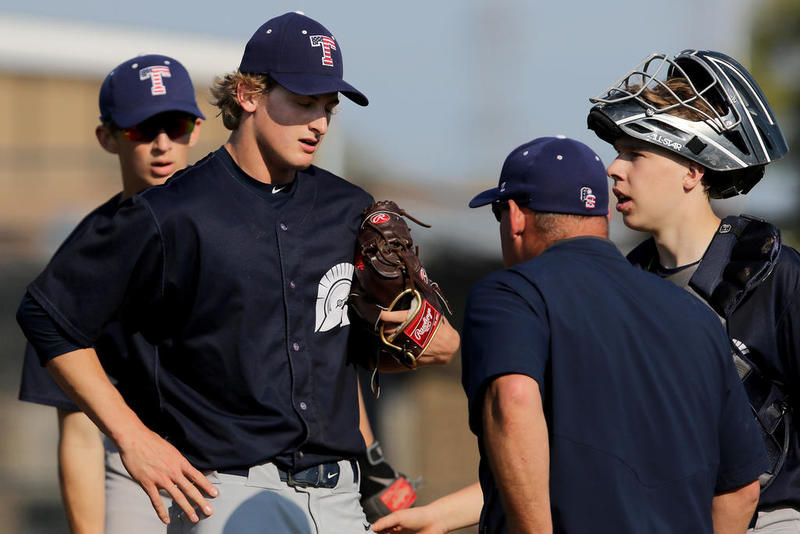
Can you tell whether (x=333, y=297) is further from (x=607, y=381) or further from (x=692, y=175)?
(x=692, y=175)

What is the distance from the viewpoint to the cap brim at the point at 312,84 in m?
3.81

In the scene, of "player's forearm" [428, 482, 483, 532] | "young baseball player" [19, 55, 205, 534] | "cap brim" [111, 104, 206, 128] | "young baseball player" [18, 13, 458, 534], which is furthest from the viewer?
"cap brim" [111, 104, 206, 128]

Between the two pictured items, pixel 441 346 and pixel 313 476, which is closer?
pixel 313 476

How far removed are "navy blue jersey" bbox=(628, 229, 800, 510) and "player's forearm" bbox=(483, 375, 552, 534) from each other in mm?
1111

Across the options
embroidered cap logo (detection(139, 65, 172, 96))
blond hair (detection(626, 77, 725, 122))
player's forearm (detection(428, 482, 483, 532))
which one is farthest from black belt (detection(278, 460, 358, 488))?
embroidered cap logo (detection(139, 65, 172, 96))

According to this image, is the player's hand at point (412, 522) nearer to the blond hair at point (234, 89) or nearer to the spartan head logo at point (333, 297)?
the spartan head logo at point (333, 297)

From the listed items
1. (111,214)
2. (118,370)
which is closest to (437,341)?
(118,370)

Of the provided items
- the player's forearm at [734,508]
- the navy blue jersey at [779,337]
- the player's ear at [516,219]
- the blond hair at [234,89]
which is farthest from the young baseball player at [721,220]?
the blond hair at [234,89]

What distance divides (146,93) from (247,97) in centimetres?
134

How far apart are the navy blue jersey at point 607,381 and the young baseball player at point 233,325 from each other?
2.18ft

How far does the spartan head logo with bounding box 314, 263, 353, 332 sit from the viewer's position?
3.89 meters

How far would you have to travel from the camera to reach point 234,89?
12.9 feet

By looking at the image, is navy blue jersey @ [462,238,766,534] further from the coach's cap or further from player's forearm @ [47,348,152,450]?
player's forearm @ [47,348,152,450]

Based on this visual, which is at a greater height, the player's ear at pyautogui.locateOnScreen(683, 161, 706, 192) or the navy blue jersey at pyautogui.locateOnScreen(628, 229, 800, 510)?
the player's ear at pyautogui.locateOnScreen(683, 161, 706, 192)
